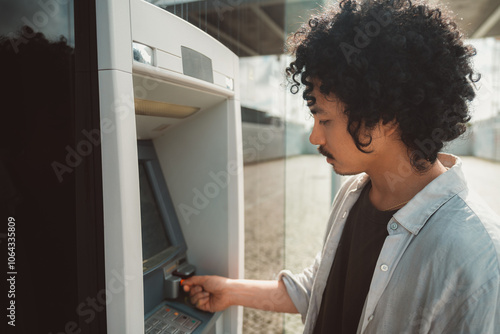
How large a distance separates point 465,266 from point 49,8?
4.10ft

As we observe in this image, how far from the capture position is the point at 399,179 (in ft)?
3.73

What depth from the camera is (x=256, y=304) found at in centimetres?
142

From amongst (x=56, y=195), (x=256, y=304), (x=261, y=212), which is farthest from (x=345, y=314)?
(x=261, y=212)

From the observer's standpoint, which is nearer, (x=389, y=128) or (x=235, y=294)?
(x=389, y=128)

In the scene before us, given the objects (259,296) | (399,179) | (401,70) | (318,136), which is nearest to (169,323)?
(259,296)

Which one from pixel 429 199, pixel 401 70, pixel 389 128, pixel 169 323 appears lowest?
pixel 169 323

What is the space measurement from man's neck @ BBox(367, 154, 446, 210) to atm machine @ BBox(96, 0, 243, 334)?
60 cm

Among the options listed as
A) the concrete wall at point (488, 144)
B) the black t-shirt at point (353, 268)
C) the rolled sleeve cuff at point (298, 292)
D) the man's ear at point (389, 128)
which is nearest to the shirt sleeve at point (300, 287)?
the rolled sleeve cuff at point (298, 292)

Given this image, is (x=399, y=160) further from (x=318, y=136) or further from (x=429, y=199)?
(x=318, y=136)

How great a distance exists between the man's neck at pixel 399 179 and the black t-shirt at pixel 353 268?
52mm

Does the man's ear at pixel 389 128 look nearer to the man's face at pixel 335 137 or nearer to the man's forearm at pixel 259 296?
the man's face at pixel 335 137

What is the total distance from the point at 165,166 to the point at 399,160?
1004 mm

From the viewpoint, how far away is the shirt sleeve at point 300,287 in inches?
56.2

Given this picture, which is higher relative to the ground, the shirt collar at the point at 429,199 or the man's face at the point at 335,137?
the man's face at the point at 335,137
